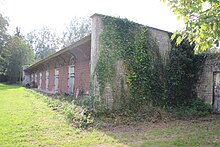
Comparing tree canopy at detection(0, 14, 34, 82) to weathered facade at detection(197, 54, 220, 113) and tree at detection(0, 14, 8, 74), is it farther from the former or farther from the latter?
weathered facade at detection(197, 54, 220, 113)

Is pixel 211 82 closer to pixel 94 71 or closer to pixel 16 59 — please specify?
pixel 94 71

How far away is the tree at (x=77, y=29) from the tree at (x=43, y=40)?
10.0 m

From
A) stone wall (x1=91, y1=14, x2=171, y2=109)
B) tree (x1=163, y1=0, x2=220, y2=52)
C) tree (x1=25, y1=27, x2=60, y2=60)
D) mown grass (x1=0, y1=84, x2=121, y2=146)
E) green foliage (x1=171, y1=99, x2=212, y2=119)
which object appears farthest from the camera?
tree (x1=25, y1=27, x2=60, y2=60)

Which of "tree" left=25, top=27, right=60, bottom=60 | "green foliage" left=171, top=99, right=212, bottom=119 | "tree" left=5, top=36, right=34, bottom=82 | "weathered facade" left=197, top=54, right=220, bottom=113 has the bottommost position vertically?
"green foliage" left=171, top=99, right=212, bottom=119

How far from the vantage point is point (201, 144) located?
15.0ft

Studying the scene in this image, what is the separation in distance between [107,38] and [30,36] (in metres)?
59.5

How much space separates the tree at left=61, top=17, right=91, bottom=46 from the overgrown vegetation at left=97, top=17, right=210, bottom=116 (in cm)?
3790

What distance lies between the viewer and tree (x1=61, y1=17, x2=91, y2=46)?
4603 centimetres

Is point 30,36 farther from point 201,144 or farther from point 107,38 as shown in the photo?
point 201,144

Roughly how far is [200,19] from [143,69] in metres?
5.12

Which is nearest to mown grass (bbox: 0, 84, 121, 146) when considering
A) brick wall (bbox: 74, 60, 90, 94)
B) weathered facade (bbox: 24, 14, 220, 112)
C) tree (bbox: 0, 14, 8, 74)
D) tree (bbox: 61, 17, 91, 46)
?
weathered facade (bbox: 24, 14, 220, 112)

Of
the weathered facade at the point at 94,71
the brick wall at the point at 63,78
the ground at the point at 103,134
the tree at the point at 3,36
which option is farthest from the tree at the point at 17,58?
the ground at the point at 103,134

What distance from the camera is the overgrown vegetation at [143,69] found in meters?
7.94

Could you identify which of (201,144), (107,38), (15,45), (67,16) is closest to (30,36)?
(67,16)
